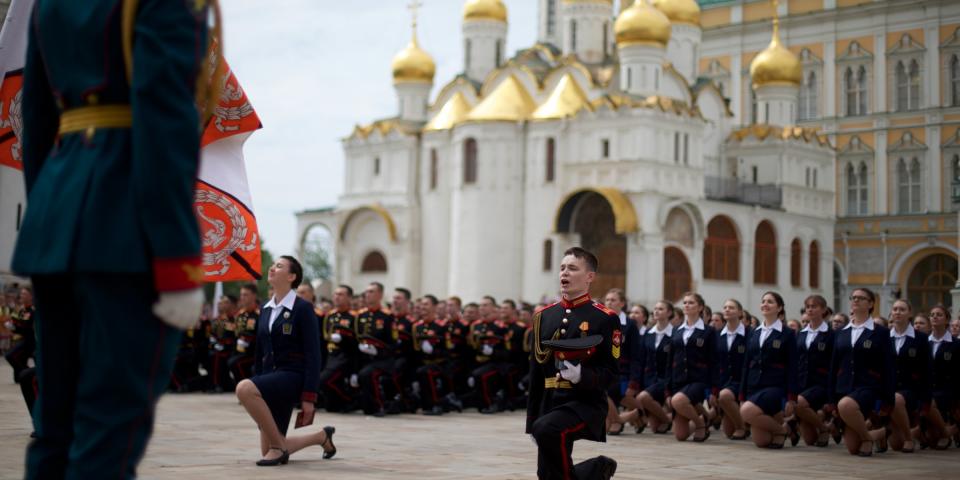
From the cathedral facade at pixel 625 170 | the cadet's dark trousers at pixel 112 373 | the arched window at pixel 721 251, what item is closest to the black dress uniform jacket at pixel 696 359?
the cadet's dark trousers at pixel 112 373

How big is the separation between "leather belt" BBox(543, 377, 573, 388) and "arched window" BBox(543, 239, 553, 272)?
3723cm

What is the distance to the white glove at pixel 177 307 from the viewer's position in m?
3.88

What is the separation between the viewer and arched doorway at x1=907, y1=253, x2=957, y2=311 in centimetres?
5269

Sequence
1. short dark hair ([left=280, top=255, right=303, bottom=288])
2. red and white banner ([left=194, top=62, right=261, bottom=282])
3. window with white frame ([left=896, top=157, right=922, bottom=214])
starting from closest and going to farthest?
1. red and white banner ([left=194, top=62, right=261, bottom=282])
2. short dark hair ([left=280, top=255, right=303, bottom=288])
3. window with white frame ([left=896, top=157, right=922, bottom=214])

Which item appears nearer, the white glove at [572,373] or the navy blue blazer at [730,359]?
the white glove at [572,373]

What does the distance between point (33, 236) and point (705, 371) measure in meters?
11.6

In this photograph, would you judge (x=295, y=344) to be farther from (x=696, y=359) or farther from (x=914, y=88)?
(x=914, y=88)

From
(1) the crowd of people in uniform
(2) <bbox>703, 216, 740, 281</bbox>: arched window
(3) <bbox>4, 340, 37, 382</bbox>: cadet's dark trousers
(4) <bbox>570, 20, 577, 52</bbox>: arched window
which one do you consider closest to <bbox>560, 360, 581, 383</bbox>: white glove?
(1) the crowd of people in uniform

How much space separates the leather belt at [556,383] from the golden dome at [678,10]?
151 feet

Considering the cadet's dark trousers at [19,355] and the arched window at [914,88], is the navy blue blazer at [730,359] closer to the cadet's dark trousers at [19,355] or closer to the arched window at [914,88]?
the cadet's dark trousers at [19,355]

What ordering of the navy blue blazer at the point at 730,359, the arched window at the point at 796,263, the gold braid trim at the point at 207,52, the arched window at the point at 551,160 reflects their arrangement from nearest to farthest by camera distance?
1. the gold braid trim at the point at 207,52
2. the navy blue blazer at the point at 730,359
3. the arched window at the point at 551,160
4. the arched window at the point at 796,263

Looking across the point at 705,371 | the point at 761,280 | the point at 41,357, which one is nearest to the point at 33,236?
the point at 41,357

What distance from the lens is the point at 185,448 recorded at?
37.2ft

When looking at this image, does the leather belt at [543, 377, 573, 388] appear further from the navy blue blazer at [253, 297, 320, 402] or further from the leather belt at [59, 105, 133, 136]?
the leather belt at [59, 105, 133, 136]
